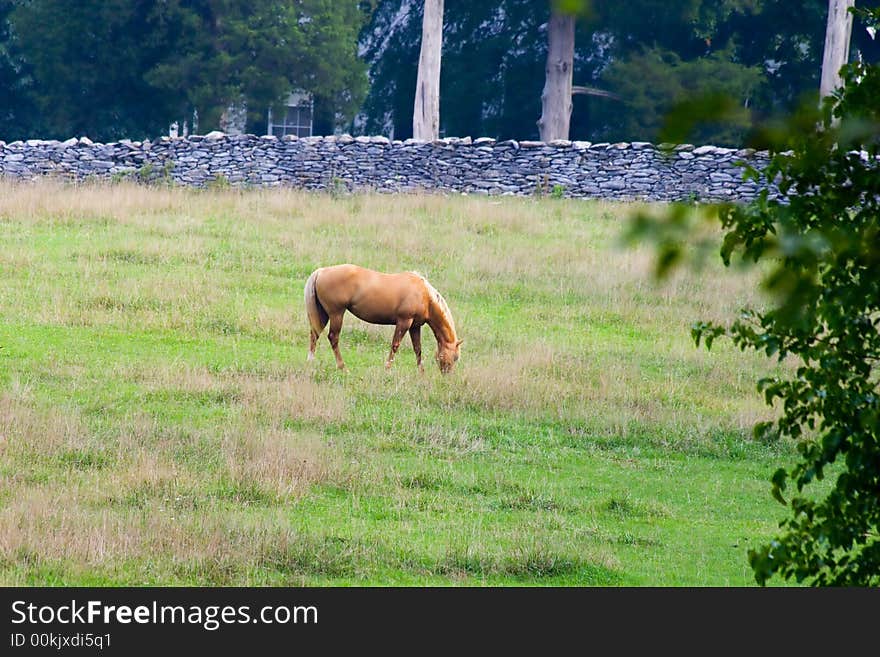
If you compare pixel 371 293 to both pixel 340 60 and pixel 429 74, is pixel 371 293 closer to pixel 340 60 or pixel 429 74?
pixel 429 74

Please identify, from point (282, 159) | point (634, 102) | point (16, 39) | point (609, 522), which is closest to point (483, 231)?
point (282, 159)

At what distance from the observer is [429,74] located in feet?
99.9

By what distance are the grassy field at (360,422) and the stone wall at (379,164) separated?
690 centimetres

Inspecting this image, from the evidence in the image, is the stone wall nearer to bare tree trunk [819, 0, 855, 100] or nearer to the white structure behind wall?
bare tree trunk [819, 0, 855, 100]

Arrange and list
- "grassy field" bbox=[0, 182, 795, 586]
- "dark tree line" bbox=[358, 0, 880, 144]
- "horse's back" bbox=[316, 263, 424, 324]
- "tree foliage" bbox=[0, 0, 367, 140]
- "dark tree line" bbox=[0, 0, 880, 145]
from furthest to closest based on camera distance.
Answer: "tree foliage" bbox=[0, 0, 367, 140] < "dark tree line" bbox=[0, 0, 880, 145] < "dark tree line" bbox=[358, 0, 880, 144] < "horse's back" bbox=[316, 263, 424, 324] < "grassy field" bbox=[0, 182, 795, 586]

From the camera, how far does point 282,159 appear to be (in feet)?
95.4

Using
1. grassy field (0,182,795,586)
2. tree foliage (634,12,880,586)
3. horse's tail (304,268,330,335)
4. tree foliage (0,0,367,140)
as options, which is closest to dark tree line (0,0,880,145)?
tree foliage (0,0,367,140)

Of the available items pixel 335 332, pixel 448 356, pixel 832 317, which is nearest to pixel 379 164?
pixel 335 332

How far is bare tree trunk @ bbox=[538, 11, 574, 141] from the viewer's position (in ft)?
105

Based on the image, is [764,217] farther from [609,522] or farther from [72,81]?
[72,81]

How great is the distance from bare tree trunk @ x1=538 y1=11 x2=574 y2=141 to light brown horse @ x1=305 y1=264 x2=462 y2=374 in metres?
19.4

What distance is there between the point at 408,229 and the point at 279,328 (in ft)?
23.7

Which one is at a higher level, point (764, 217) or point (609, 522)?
point (764, 217)
